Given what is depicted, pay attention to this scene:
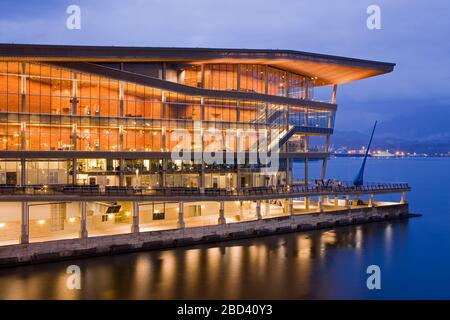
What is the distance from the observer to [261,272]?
3831 cm

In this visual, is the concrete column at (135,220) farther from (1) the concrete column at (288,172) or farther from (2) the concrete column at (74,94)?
(1) the concrete column at (288,172)

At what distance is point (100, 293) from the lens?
108 feet

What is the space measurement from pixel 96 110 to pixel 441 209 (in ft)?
197

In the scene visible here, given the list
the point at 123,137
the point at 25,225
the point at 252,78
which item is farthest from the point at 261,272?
the point at 252,78

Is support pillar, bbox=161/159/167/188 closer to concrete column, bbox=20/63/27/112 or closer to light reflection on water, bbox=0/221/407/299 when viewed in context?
light reflection on water, bbox=0/221/407/299

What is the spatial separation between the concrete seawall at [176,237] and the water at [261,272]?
1.17 m

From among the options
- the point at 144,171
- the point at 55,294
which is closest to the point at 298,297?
the point at 55,294

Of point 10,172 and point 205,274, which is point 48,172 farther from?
point 205,274

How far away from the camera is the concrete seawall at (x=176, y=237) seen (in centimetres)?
3916

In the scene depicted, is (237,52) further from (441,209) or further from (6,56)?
(441,209)

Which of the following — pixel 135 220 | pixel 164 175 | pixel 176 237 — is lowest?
pixel 176 237

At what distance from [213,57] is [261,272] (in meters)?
26.6

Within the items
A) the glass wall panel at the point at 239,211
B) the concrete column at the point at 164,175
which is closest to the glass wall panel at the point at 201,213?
the glass wall panel at the point at 239,211

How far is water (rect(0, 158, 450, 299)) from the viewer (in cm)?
3341
